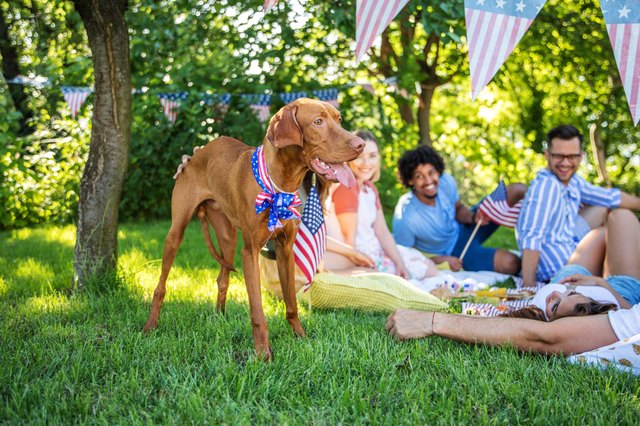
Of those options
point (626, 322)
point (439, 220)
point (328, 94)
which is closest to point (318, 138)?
point (626, 322)

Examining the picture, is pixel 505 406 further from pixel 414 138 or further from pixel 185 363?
pixel 414 138

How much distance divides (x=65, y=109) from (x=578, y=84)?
10357mm

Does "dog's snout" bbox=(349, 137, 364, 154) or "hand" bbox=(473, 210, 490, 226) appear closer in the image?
"dog's snout" bbox=(349, 137, 364, 154)

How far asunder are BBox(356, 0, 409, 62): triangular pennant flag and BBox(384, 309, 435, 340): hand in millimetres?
1390

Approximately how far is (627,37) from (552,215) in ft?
7.66

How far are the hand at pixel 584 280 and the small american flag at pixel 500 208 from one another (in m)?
1.39

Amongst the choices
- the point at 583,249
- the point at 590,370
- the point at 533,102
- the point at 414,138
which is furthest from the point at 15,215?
the point at 533,102

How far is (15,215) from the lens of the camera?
7988 mm

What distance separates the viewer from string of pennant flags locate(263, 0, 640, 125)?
2619 mm

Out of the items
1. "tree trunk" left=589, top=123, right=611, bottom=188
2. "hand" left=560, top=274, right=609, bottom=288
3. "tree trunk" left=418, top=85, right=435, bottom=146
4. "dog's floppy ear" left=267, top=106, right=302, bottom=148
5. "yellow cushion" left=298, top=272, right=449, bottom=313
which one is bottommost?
"yellow cushion" left=298, top=272, right=449, bottom=313

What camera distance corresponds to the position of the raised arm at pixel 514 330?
2.63 meters

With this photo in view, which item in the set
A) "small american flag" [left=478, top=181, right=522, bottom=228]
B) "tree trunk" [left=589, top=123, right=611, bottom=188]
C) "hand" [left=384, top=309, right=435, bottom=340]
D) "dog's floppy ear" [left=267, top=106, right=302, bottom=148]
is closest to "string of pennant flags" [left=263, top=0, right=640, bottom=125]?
"dog's floppy ear" [left=267, top=106, right=302, bottom=148]

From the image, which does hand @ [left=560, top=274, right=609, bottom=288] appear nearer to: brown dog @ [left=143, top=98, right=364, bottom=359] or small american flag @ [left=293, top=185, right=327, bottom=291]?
small american flag @ [left=293, top=185, right=327, bottom=291]

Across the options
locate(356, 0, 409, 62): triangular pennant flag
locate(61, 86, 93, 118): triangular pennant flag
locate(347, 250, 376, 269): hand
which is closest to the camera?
locate(356, 0, 409, 62): triangular pennant flag
